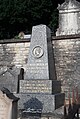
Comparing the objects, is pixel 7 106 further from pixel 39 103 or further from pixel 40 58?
pixel 40 58

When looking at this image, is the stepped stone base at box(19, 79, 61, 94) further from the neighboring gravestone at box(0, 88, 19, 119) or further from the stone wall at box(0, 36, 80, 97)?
the neighboring gravestone at box(0, 88, 19, 119)

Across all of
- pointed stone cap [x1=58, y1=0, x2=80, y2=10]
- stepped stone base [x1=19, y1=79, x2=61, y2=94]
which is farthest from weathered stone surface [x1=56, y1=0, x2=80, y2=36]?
stepped stone base [x1=19, y1=79, x2=61, y2=94]

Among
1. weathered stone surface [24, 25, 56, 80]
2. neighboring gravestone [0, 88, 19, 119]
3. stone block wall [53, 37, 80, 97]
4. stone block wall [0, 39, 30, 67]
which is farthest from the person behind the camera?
stone block wall [0, 39, 30, 67]

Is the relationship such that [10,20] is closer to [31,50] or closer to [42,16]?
[42,16]

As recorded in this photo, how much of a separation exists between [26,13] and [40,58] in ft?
50.3

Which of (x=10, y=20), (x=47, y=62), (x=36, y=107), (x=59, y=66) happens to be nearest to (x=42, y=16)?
(x=10, y=20)

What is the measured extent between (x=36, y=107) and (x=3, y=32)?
17622 mm

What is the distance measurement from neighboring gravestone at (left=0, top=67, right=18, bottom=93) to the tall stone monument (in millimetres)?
1451

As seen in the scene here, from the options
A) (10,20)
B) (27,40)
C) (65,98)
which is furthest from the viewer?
(10,20)

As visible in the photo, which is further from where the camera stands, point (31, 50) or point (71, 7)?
point (71, 7)

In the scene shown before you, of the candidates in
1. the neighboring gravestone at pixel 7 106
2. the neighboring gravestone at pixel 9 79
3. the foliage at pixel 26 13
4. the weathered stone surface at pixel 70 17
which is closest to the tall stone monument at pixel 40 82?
the neighboring gravestone at pixel 9 79

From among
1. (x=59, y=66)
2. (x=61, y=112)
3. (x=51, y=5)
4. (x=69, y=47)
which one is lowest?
(x=61, y=112)

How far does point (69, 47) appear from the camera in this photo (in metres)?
12.8

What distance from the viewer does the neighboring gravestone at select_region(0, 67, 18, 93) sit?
12.1m
